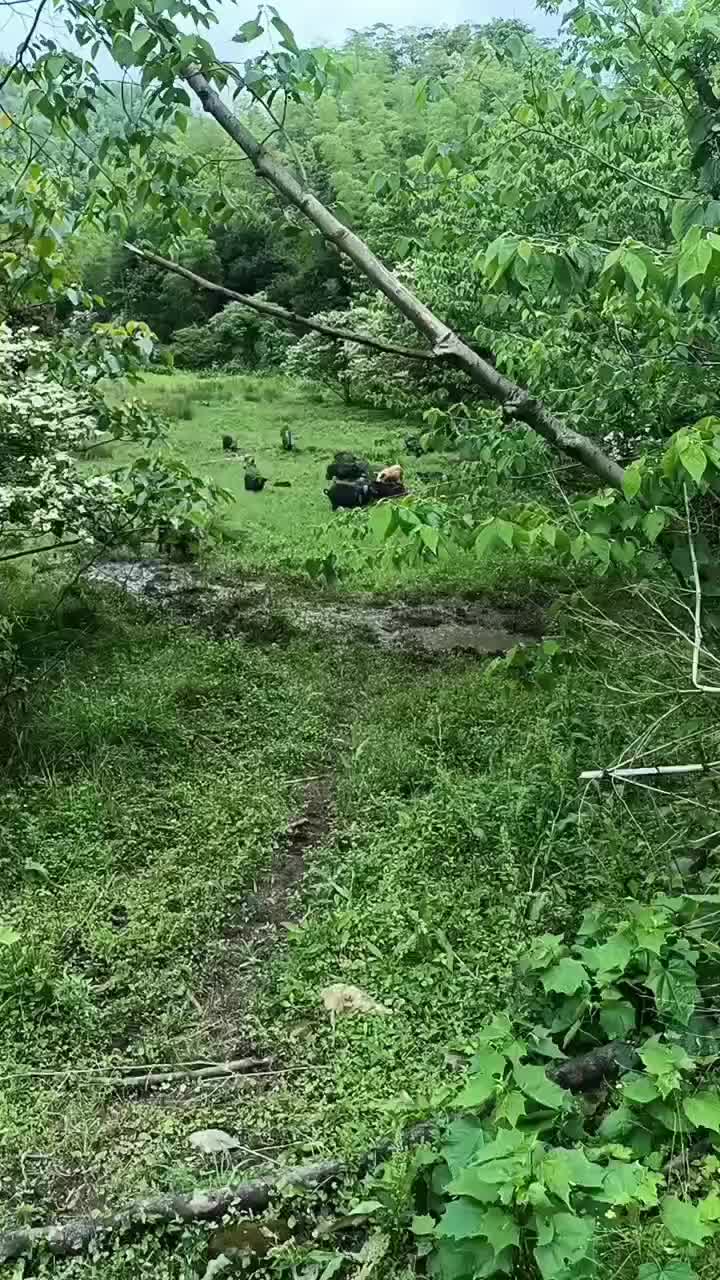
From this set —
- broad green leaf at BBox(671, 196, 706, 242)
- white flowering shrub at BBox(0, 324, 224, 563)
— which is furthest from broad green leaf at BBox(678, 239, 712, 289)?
white flowering shrub at BBox(0, 324, 224, 563)

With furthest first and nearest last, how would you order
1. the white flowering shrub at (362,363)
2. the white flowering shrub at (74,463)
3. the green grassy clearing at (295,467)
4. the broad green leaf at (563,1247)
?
the white flowering shrub at (362,363)
the green grassy clearing at (295,467)
the white flowering shrub at (74,463)
the broad green leaf at (563,1247)

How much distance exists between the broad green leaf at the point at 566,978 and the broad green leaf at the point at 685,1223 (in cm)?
57

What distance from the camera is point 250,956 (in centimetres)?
292

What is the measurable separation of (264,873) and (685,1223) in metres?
1.86

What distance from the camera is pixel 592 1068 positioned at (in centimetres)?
229

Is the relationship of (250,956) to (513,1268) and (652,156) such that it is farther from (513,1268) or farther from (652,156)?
(652,156)

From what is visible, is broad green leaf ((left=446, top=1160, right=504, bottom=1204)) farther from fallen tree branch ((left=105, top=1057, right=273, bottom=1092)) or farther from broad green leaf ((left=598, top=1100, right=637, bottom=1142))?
fallen tree branch ((left=105, top=1057, right=273, bottom=1092))

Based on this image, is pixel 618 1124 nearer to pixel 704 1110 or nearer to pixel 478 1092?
pixel 704 1110

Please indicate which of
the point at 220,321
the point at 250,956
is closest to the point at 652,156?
the point at 250,956

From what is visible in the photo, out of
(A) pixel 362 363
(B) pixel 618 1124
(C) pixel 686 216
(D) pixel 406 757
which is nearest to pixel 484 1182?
(B) pixel 618 1124

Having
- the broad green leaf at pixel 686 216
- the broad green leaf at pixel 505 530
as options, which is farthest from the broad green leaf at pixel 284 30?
the broad green leaf at pixel 505 530

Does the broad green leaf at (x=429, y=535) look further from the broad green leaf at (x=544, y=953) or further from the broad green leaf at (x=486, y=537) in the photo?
the broad green leaf at (x=544, y=953)

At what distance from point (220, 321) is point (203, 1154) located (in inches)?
558

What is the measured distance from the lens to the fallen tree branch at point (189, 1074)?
8.04 feet
